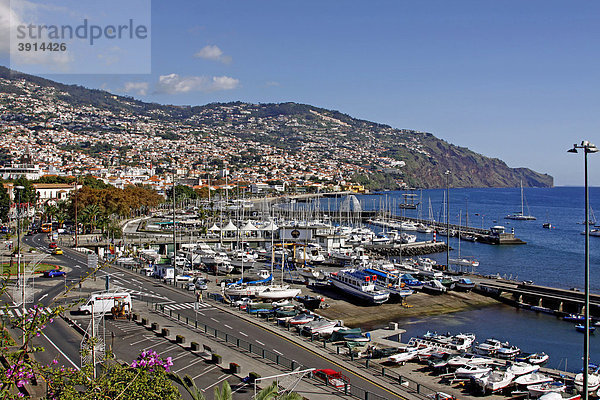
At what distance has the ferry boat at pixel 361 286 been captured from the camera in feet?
106

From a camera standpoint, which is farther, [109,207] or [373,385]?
[109,207]

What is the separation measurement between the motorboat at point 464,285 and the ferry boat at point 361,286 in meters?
6.54

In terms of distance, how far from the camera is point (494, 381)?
17.9 meters


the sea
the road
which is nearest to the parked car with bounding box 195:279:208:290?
the road

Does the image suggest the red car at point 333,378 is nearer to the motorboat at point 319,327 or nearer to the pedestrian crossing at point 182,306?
the motorboat at point 319,327

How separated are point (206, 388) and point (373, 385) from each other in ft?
16.5

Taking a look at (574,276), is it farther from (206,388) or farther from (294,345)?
(206,388)

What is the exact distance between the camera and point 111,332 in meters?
20.3

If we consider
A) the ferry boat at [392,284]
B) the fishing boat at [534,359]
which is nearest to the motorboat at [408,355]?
the fishing boat at [534,359]

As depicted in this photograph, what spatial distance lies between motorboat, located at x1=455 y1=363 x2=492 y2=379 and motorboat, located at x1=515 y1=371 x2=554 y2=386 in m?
1.08

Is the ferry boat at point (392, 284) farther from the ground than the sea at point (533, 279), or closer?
farther from the ground

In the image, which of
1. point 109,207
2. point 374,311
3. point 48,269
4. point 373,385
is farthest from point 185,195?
point 373,385

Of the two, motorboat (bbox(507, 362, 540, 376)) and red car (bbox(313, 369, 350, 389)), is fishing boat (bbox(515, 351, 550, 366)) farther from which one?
red car (bbox(313, 369, 350, 389))

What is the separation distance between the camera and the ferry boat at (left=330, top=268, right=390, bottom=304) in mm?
32341
